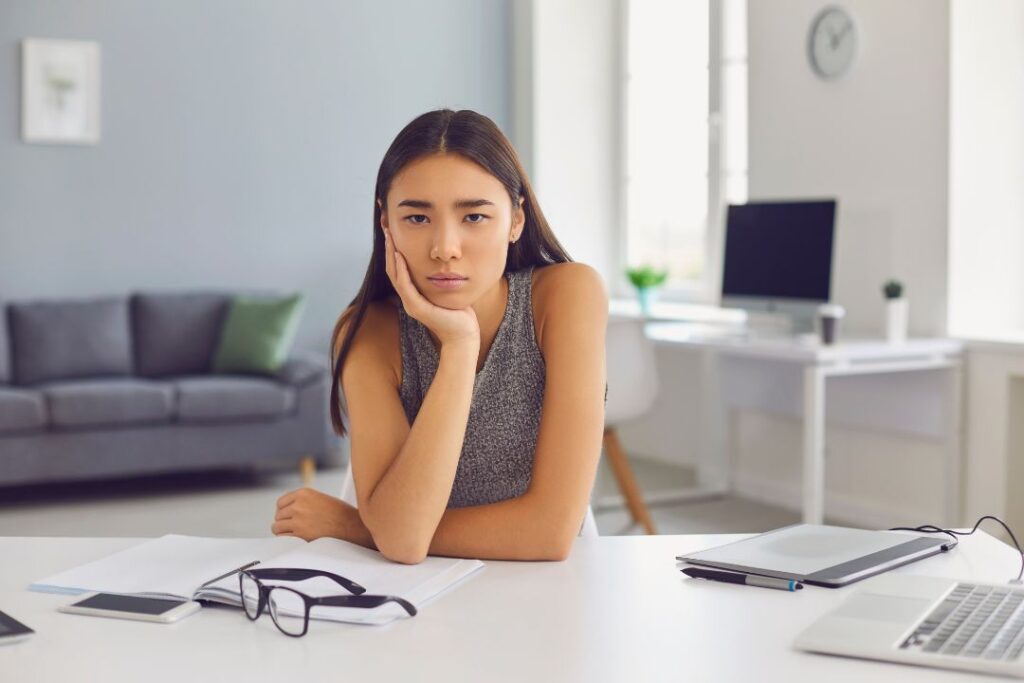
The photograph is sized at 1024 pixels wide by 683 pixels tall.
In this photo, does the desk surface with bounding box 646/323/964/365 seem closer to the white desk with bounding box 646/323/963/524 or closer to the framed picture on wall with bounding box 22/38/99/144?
the white desk with bounding box 646/323/963/524

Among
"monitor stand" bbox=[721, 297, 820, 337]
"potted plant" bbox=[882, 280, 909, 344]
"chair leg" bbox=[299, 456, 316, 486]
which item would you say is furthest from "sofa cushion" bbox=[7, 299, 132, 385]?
"potted plant" bbox=[882, 280, 909, 344]

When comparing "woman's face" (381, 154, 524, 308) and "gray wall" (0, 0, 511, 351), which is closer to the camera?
"woman's face" (381, 154, 524, 308)

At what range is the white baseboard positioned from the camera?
167 inches

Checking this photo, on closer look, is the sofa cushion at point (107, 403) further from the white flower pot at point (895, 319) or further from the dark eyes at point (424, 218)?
the dark eyes at point (424, 218)

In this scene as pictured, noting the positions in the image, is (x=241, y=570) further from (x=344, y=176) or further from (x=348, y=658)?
(x=344, y=176)

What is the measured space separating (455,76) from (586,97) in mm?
773

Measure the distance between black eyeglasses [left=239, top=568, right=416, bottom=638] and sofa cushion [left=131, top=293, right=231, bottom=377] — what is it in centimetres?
468

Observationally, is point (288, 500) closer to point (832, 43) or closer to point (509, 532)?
point (509, 532)

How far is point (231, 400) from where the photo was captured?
5121 mm

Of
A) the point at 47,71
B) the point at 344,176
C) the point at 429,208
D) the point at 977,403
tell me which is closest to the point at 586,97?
the point at 344,176

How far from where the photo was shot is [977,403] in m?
3.91

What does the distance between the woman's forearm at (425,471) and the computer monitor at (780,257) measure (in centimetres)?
275

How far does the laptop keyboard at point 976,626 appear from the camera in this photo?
1009 mm

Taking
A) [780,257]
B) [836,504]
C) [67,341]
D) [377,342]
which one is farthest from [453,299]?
[67,341]
